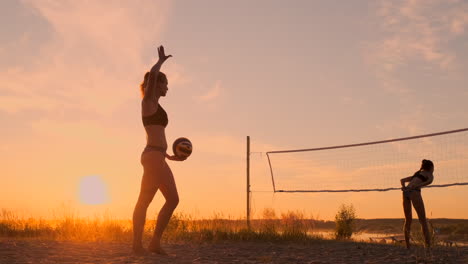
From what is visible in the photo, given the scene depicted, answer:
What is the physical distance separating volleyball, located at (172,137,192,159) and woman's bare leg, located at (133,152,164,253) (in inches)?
13.2

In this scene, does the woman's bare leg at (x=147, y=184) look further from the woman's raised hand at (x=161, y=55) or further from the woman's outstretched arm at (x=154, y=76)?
the woman's raised hand at (x=161, y=55)

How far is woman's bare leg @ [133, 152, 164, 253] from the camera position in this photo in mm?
6141

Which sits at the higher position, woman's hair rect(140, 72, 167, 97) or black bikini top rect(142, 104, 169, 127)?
woman's hair rect(140, 72, 167, 97)

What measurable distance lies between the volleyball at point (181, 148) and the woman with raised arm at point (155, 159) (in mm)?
236

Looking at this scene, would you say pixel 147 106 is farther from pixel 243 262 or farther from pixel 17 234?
pixel 17 234

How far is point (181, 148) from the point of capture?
21.4 feet

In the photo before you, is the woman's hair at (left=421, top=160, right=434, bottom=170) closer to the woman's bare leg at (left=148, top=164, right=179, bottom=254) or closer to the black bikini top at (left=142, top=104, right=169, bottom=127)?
the woman's bare leg at (left=148, top=164, right=179, bottom=254)

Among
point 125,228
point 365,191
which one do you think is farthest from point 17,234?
point 365,191

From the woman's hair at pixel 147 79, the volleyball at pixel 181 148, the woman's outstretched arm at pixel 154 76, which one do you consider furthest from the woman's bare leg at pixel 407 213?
the woman's outstretched arm at pixel 154 76

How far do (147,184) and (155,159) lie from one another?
283 mm

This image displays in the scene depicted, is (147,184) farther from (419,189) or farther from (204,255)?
(419,189)

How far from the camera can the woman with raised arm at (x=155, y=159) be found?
6129mm

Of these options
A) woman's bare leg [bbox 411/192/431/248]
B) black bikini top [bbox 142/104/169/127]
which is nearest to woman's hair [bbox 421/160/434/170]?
woman's bare leg [bbox 411/192/431/248]

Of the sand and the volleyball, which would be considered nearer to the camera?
the sand
